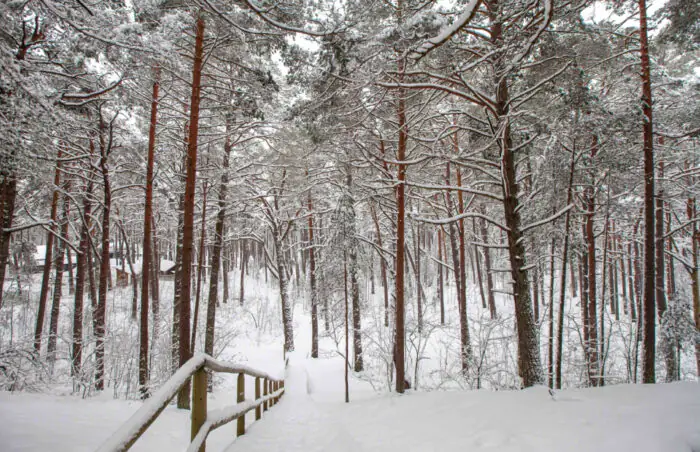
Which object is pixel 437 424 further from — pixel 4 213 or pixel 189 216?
pixel 4 213

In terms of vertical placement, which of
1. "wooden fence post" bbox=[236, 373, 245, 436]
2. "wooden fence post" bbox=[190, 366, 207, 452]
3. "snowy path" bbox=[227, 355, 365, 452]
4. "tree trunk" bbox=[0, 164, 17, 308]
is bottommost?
"snowy path" bbox=[227, 355, 365, 452]

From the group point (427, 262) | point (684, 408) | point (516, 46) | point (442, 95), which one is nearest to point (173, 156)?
point (442, 95)

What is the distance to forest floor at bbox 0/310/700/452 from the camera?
134 inches

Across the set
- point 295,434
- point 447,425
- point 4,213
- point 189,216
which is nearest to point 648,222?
point 447,425

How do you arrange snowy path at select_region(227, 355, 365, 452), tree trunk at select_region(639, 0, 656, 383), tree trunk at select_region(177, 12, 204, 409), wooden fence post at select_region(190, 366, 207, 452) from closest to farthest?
1. wooden fence post at select_region(190, 366, 207, 452)
2. snowy path at select_region(227, 355, 365, 452)
3. tree trunk at select_region(177, 12, 204, 409)
4. tree trunk at select_region(639, 0, 656, 383)

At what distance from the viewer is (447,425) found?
186 inches

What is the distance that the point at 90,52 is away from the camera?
191 inches

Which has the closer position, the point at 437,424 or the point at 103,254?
the point at 437,424

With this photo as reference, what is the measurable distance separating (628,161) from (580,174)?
1027 mm

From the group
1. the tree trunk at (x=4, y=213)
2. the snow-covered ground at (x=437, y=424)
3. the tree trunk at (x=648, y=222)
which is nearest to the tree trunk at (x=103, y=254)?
the tree trunk at (x=4, y=213)

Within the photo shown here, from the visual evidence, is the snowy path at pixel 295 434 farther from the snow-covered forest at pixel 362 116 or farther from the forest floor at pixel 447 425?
the snow-covered forest at pixel 362 116

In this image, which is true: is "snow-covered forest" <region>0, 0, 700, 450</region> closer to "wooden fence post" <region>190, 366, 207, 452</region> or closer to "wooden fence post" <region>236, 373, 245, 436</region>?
"wooden fence post" <region>190, 366, 207, 452</region>

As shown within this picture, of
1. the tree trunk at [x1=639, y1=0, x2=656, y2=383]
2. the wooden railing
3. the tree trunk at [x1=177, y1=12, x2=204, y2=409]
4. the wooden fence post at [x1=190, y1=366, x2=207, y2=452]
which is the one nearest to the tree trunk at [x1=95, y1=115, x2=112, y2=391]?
the tree trunk at [x1=177, y1=12, x2=204, y2=409]

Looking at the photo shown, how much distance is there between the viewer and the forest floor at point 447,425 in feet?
11.2
